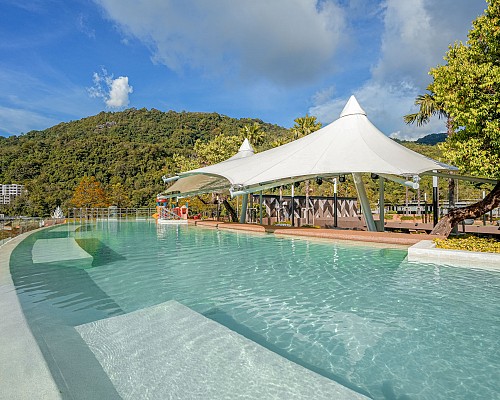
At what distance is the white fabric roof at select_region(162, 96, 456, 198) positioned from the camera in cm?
1019

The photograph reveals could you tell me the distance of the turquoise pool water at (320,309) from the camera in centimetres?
276

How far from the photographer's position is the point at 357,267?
7234 mm

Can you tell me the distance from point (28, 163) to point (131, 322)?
4904 cm

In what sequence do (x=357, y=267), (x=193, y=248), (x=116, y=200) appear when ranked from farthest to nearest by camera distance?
(x=116, y=200) < (x=193, y=248) < (x=357, y=267)

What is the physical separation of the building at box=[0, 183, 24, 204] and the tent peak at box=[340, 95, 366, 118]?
43.4 meters

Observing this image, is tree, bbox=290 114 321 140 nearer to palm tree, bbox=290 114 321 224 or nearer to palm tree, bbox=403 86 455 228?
palm tree, bbox=290 114 321 224

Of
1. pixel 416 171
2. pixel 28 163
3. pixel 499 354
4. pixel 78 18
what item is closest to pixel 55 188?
pixel 28 163

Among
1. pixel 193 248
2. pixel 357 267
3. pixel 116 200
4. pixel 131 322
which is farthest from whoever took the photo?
pixel 116 200

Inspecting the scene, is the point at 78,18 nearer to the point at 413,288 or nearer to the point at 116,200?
the point at 413,288

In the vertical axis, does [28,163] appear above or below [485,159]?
above

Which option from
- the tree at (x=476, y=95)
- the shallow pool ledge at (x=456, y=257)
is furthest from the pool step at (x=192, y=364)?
the tree at (x=476, y=95)

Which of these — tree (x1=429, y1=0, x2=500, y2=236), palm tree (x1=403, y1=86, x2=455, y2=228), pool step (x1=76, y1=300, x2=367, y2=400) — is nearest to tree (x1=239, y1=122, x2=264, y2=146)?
palm tree (x1=403, y1=86, x2=455, y2=228)

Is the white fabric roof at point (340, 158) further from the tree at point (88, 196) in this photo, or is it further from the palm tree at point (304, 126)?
the tree at point (88, 196)

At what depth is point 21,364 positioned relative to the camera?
2.50 m
